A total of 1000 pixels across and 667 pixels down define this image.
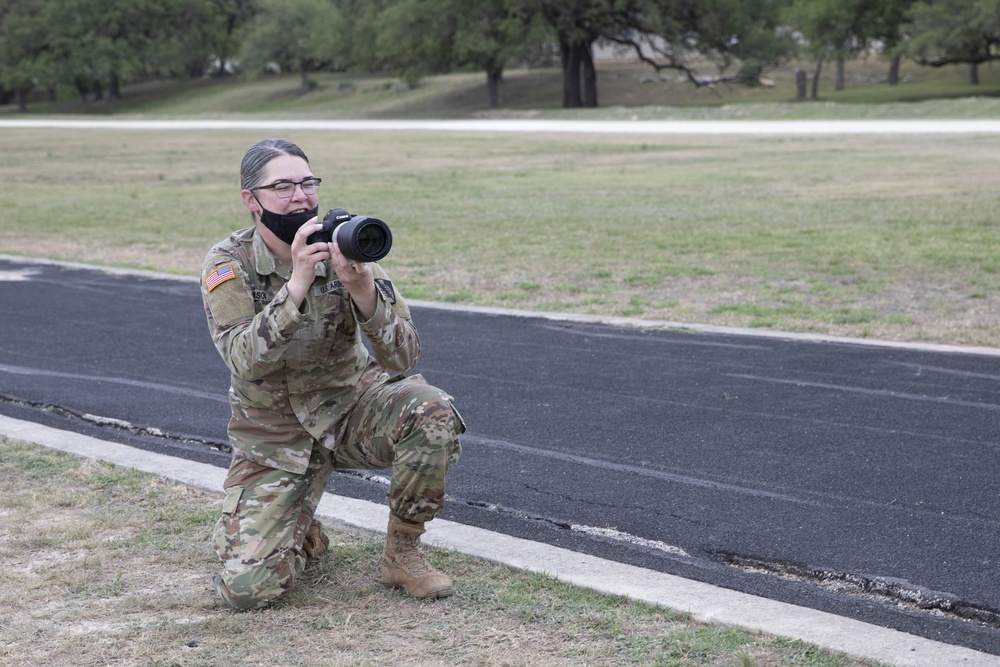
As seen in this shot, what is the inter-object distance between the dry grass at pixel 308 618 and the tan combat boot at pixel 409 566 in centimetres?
4

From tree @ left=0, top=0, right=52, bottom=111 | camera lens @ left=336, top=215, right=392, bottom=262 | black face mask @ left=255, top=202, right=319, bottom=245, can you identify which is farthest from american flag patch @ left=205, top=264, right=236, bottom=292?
tree @ left=0, top=0, right=52, bottom=111

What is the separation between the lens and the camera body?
323 centimetres

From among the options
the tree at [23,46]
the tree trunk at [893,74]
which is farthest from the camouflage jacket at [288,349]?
the tree at [23,46]

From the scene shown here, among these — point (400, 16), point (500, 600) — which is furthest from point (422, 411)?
point (400, 16)

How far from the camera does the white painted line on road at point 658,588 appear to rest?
320 centimetres

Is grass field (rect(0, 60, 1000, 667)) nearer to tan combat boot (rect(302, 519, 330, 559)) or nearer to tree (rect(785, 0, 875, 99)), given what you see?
tan combat boot (rect(302, 519, 330, 559))

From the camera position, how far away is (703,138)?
28.3m

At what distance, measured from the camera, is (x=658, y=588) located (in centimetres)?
366

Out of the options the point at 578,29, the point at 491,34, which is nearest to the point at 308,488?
the point at 578,29

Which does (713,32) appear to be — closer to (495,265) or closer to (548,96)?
(548,96)

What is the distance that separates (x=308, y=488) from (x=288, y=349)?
0.52 meters

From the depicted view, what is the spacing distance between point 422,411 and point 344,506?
102cm

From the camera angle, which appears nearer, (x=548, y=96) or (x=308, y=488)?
(x=308, y=488)

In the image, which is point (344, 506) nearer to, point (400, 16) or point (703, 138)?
point (703, 138)
